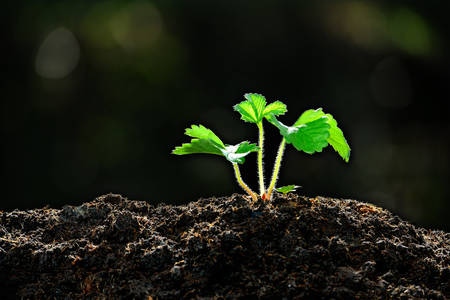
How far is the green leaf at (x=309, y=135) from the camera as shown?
4.86ft

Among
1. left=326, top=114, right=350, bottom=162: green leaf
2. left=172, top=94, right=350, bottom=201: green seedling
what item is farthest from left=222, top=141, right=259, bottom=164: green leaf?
left=326, top=114, right=350, bottom=162: green leaf

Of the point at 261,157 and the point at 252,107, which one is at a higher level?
the point at 252,107

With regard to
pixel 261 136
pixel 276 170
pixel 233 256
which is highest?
pixel 261 136

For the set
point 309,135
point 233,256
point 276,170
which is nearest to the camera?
point 233,256

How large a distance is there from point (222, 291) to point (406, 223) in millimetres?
783

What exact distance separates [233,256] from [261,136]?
1.45ft

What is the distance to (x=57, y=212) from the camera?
1.83 metres

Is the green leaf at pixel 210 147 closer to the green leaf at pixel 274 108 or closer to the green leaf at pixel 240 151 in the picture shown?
the green leaf at pixel 240 151

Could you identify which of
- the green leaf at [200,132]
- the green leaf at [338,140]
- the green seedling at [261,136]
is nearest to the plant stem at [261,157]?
the green seedling at [261,136]

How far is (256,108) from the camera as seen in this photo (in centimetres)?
160

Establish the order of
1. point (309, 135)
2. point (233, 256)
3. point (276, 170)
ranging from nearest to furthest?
point (233, 256) → point (309, 135) → point (276, 170)

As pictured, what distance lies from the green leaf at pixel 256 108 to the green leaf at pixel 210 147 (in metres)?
0.11

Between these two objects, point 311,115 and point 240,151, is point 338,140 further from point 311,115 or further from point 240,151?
point 240,151

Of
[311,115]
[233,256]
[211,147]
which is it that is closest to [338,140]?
[311,115]
